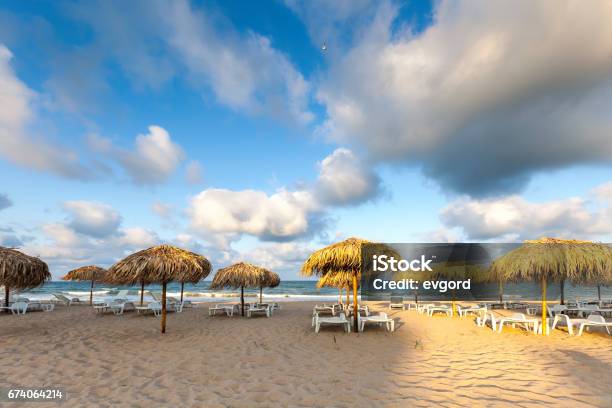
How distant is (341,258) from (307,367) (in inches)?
133

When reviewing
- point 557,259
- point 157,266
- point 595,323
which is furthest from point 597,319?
point 157,266

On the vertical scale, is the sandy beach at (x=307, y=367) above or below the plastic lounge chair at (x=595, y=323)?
below

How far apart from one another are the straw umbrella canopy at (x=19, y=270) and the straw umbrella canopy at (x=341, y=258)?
7.66 metres

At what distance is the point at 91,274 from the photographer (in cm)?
1933

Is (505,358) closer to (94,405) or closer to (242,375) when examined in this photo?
(242,375)

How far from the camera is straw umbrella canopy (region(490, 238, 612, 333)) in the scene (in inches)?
376

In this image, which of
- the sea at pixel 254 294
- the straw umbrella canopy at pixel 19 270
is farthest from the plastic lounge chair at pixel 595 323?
the straw umbrella canopy at pixel 19 270

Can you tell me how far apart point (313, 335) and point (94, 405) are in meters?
5.90

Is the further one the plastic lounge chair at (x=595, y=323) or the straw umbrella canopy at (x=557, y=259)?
the straw umbrella canopy at (x=557, y=259)

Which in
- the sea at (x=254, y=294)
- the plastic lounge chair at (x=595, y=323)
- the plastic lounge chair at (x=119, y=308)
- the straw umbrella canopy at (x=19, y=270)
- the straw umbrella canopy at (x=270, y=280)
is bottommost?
the sea at (x=254, y=294)

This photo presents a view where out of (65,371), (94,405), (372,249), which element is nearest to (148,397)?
(94,405)

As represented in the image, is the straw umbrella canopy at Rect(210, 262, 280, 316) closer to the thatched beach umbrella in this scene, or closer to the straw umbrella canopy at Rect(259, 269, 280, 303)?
the straw umbrella canopy at Rect(259, 269, 280, 303)

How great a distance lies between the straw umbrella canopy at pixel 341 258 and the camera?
887 cm

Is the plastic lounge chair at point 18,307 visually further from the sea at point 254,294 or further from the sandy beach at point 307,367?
the sandy beach at point 307,367
